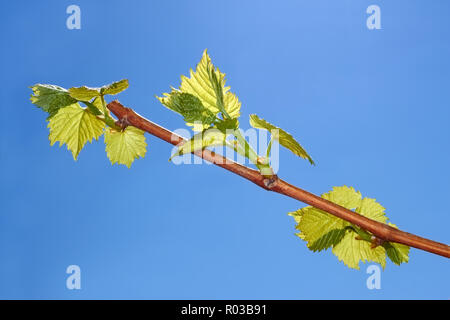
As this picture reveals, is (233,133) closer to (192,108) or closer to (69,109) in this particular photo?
(192,108)

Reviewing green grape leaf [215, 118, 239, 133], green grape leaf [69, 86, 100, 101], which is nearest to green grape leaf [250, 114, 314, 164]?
green grape leaf [215, 118, 239, 133]

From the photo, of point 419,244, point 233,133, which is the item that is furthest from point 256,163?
point 419,244

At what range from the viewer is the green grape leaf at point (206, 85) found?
0.37 metres

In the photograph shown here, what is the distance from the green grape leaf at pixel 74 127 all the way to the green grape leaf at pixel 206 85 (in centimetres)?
11

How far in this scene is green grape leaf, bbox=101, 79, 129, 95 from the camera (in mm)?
355

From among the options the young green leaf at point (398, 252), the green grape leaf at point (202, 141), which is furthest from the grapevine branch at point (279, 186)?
the young green leaf at point (398, 252)

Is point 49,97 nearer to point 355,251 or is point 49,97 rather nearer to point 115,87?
point 115,87

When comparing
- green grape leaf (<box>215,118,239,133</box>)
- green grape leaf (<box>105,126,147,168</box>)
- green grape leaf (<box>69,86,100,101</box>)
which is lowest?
green grape leaf (<box>215,118,239,133</box>)

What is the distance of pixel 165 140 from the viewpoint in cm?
32

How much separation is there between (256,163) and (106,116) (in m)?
0.14

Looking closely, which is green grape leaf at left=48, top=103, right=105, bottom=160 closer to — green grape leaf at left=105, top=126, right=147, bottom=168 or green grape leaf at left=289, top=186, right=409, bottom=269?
green grape leaf at left=105, top=126, right=147, bottom=168

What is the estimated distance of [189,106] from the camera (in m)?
0.37

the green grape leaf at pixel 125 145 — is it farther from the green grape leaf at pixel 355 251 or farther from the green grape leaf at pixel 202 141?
the green grape leaf at pixel 355 251

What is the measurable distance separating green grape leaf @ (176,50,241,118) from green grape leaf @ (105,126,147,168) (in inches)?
3.4
